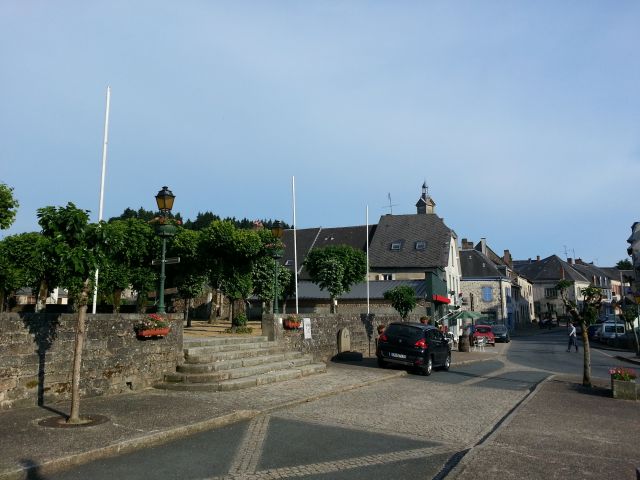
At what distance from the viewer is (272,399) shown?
10719 millimetres

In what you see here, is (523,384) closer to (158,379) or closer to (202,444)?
(158,379)

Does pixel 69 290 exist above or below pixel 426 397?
above

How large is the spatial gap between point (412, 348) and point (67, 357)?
10608mm

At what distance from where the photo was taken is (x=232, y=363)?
12789mm

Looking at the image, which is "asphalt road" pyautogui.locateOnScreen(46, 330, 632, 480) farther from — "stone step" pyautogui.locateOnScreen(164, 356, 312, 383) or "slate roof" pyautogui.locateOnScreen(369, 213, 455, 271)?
"slate roof" pyautogui.locateOnScreen(369, 213, 455, 271)

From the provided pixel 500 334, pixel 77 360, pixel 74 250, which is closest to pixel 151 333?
pixel 77 360

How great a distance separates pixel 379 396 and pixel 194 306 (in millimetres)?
34348

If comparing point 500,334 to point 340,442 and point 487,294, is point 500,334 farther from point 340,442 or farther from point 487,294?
point 340,442

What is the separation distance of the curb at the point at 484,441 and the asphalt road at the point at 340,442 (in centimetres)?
14

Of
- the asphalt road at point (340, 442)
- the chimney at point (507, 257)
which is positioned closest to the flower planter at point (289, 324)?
the asphalt road at point (340, 442)

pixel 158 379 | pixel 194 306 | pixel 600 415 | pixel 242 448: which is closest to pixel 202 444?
pixel 242 448

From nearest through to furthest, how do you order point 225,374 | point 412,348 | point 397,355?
point 225,374 < point 412,348 < point 397,355

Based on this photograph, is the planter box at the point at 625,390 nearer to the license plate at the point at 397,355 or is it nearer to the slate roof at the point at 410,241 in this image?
the license plate at the point at 397,355

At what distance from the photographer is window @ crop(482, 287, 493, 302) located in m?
60.0
